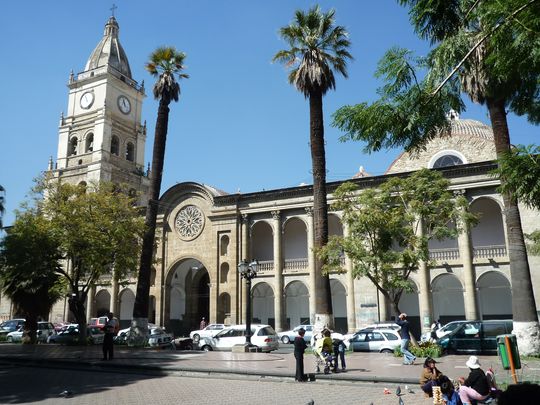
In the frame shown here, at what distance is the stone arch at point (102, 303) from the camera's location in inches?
1779

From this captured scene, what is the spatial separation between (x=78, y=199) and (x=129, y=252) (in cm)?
413

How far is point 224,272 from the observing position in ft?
125

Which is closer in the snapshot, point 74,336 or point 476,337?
point 476,337

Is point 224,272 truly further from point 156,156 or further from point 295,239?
point 156,156

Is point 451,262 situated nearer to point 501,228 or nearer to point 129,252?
point 501,228

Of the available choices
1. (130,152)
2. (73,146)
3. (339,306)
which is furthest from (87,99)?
(339,306)

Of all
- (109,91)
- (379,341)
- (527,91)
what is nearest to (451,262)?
(379,341)

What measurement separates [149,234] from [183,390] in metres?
16.1

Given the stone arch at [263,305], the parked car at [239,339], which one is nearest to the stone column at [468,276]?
the parked car at [239,339]

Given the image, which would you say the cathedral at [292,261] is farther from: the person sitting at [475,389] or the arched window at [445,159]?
the person sitting at [475,389]

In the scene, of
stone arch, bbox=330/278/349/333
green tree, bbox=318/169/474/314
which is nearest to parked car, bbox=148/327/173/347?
green tree, bbox=318/169/474/314

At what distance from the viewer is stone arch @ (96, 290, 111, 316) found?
148 ft

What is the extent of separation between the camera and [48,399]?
437 inches

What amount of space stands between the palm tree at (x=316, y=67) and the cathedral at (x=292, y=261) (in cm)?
813
